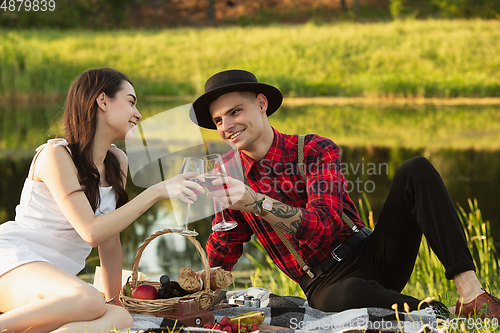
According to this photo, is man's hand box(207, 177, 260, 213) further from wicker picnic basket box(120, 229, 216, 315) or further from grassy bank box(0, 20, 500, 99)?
grassy bank box(0, 20, 500, 99)

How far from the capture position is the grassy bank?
17.6 metres

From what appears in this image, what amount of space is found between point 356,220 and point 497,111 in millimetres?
13859

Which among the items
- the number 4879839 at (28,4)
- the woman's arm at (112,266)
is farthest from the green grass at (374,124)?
the number 4879839 at (28,4)

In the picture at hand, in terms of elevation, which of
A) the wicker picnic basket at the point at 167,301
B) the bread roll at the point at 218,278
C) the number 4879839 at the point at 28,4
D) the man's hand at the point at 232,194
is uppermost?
the number 4879839 at the point at 28,4

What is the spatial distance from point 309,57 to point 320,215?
19.7 meters

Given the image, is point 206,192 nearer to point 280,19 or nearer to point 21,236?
point 21,236

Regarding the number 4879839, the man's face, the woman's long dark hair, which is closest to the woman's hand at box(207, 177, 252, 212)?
the man's face

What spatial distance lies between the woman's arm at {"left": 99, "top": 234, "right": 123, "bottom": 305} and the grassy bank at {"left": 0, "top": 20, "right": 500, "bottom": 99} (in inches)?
529

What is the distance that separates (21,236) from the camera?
2.30m

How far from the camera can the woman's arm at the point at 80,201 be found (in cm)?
216

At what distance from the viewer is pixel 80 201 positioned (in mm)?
2217

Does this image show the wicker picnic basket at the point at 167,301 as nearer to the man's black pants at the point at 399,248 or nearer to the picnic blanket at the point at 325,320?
the picnic blanket at the point at 325,320

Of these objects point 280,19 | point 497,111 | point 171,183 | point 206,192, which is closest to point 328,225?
point 206,192

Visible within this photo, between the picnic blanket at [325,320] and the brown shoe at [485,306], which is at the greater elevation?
the brown shoe at [485,306]
